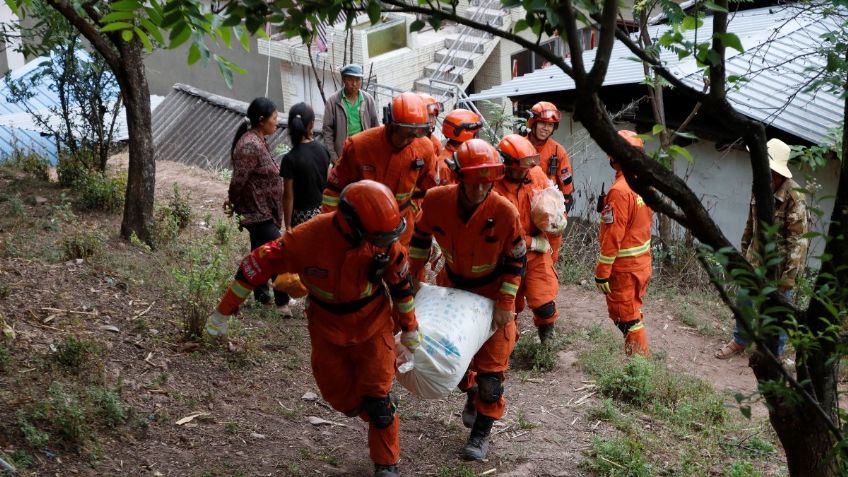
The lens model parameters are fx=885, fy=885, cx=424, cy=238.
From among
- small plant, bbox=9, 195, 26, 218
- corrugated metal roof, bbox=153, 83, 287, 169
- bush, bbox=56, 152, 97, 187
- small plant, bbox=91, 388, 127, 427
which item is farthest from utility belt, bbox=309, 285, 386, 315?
corrugated metal roof, bbox=153, 83, 287, 169

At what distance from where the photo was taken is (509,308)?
545cm

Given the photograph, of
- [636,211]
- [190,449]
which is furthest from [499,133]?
[190,449]

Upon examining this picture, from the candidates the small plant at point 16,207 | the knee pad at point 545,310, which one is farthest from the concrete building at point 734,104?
the small plant at point 16,207

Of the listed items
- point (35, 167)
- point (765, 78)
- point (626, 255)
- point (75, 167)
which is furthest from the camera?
point (765, 78)

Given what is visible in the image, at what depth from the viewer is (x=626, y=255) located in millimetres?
7250

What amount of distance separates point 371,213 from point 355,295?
1.87 ft

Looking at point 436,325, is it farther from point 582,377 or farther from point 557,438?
point 582,377

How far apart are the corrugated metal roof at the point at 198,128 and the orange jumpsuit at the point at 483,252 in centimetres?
902

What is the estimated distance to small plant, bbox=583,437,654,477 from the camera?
17.8 ft

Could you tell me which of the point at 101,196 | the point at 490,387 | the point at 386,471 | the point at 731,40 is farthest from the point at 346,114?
the point at 731,40

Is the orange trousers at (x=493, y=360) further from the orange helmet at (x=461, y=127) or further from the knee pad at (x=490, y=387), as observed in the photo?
the orange helmet at (x=461, y=127)

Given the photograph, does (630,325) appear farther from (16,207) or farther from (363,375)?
(16,207)

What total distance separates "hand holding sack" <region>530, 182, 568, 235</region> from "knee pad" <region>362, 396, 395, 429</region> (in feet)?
7.16

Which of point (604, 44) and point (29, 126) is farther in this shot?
point (29, 126)
